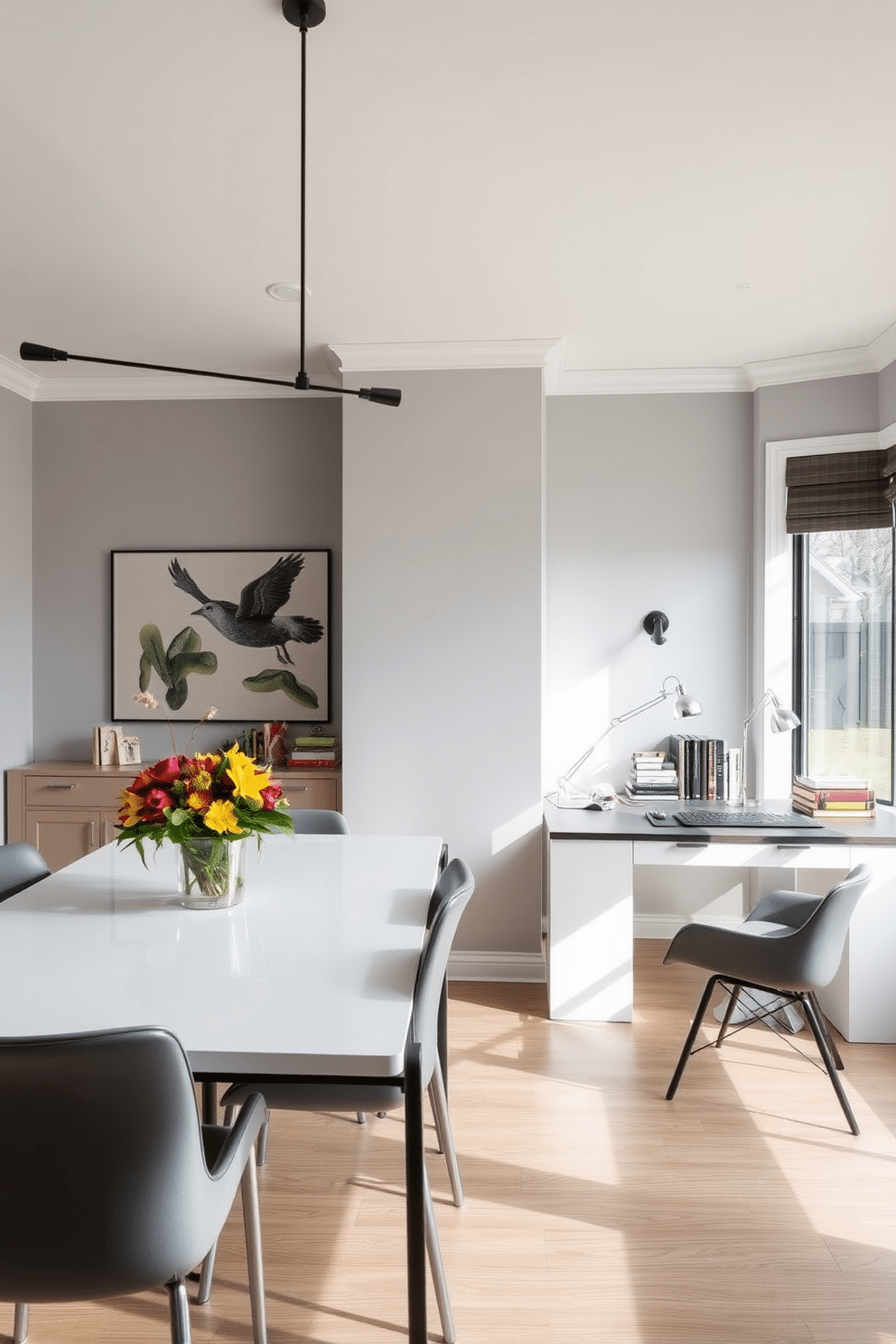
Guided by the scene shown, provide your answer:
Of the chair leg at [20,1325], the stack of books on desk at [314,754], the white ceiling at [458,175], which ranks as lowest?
the chair leg at [20,1325]

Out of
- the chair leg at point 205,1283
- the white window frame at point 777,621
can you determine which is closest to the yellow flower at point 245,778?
the chair leg at point 205,1283

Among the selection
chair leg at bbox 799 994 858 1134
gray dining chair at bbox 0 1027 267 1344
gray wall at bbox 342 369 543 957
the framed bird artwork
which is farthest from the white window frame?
gray dining chair at bbox 0 1027 267 1344

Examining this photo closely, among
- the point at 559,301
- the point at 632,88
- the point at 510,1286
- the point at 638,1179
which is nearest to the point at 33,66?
the point at 632,88

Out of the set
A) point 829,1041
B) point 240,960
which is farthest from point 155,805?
point 829,1041

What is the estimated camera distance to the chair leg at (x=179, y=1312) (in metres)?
1.24

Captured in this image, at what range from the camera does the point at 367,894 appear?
2.09m

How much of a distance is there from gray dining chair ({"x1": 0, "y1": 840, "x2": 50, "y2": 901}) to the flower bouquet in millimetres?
491

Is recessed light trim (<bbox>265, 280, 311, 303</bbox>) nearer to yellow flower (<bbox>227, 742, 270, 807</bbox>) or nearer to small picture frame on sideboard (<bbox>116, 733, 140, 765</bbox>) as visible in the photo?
yellow flower (<bbox>227, 742, 270, 807</bbox>)

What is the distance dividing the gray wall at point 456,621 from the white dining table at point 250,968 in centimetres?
143

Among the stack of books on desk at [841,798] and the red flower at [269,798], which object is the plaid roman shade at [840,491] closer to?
the stack of books on desk at [841,798]

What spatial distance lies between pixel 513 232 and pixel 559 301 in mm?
582

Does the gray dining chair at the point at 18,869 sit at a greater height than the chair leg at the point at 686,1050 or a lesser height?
greater

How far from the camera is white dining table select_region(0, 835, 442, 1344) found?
4.19 feet

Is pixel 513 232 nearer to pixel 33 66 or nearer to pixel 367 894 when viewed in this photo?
pixel 33 66
